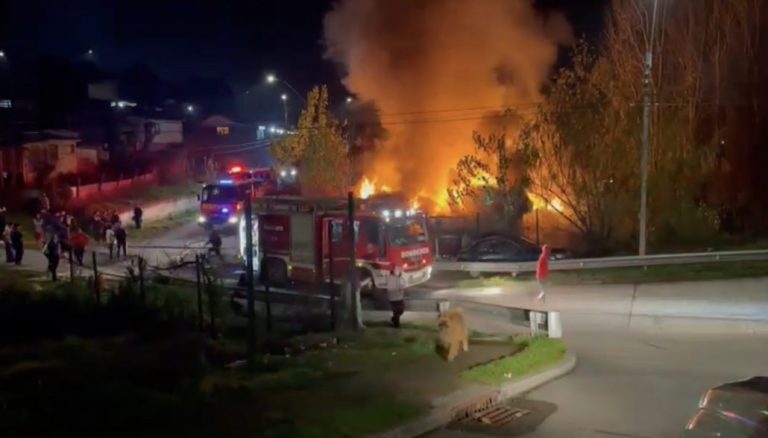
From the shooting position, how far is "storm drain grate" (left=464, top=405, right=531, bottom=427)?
354 inches

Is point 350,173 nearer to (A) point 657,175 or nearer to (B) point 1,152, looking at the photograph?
(A) point 657,175

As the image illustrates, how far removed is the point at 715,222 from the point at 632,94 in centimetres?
533

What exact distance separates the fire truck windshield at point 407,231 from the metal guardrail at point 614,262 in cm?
372

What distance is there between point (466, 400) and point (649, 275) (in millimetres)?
14141

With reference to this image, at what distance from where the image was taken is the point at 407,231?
19.7m

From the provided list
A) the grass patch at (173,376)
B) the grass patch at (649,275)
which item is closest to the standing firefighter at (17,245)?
the grass patch at (173,376)

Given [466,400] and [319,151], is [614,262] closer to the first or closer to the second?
[466,400]

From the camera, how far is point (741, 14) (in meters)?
31.3

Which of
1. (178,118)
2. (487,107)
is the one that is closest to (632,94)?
(487,107)

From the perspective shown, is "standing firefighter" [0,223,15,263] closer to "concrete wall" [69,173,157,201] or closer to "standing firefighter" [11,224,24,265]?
"standing firefighter" [11,224,24,265]

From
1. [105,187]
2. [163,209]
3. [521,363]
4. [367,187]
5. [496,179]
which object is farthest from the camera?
[105,187]

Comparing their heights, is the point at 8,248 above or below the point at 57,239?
below

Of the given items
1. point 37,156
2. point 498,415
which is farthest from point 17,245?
point 37,156

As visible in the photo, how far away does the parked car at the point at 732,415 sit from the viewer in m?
Answer: 5.61
